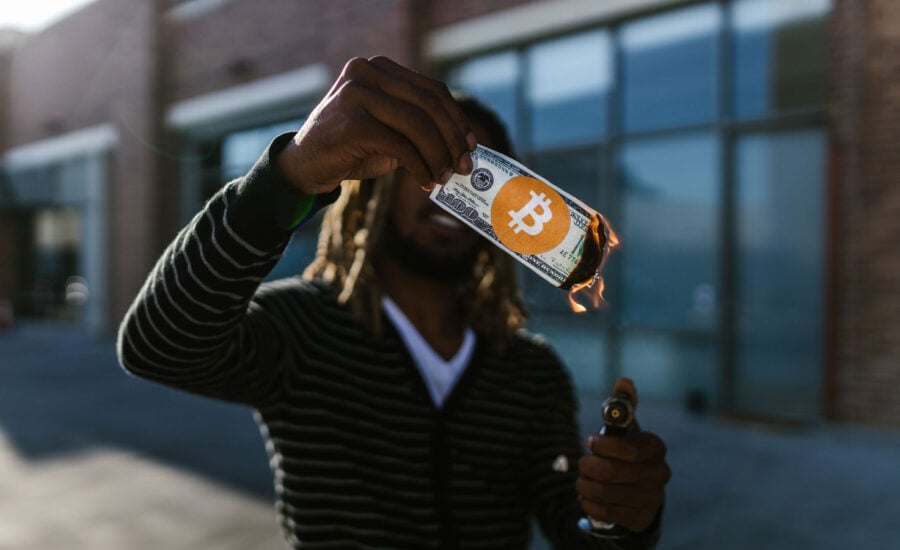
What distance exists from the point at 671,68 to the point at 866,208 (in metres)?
2.28

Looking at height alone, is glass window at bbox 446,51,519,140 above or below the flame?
above

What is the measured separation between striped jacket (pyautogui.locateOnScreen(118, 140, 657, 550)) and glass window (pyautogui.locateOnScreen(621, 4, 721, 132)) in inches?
228

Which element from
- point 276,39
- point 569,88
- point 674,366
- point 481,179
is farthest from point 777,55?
point 276,39

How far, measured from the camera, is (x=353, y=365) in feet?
5.18

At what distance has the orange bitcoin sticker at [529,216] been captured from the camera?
1042mm

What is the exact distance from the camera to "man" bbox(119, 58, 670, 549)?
3.40 ft

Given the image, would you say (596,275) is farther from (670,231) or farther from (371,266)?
(670,231)

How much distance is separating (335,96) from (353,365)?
2.46 feet

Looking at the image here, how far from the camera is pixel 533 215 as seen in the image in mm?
1045

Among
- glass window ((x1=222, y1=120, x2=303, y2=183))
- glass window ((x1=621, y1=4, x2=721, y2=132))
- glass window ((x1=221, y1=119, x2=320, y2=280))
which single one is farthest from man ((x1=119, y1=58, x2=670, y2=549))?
glass window ((x1=221, y1=119, x2=320, y2=280))

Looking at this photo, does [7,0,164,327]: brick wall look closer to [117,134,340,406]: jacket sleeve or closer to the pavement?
the pavement

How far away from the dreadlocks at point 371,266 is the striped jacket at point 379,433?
0.22 ft

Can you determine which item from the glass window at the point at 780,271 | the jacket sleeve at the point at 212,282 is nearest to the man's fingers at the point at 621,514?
the jacket sleeve at the point at 212,282

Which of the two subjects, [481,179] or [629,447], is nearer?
[481,179]
